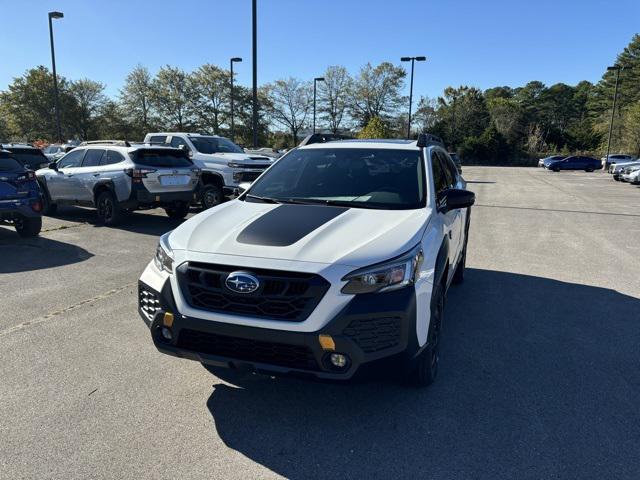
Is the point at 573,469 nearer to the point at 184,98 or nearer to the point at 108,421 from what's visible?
the point at 108,421

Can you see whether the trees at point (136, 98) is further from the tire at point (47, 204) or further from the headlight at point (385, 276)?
the headlight at point (385, 276)

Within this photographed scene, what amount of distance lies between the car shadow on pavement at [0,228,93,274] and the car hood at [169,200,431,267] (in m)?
4.46

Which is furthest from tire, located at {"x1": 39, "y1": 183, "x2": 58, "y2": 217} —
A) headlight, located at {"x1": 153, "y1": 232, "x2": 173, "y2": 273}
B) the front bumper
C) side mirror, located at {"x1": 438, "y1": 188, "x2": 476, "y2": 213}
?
side mirror, located at {"x1": 438, "y1": 188, "x2": 476, "y2": 213}

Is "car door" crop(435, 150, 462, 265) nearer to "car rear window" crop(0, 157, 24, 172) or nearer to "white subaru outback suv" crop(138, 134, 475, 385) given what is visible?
"white subaru outback suv" crop(138, 134, 475, 385)

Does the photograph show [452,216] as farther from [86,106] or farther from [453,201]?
[86,106]

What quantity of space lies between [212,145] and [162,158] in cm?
314

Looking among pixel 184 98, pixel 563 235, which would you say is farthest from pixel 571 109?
pixel 563 235

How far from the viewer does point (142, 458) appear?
265 cm

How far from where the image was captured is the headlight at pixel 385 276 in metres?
2.70

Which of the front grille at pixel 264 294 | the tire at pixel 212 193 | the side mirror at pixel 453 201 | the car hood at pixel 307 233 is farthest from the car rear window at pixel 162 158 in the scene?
the front grille at pixel 264 294

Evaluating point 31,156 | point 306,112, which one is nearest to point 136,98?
point 306,112

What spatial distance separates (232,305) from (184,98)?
52.5 meters

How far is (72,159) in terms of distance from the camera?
11094 mm

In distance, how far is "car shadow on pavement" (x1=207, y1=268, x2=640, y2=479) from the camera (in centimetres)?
263
